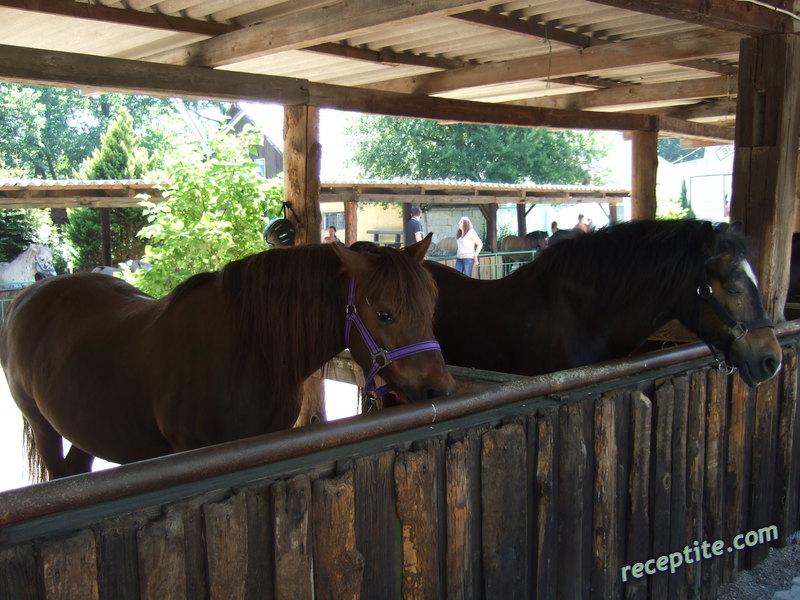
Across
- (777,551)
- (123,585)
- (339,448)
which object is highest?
(339,448)

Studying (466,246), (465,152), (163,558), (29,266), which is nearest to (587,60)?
(163,558)

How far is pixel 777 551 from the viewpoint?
11.8ft

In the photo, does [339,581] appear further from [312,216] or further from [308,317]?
[312,216]

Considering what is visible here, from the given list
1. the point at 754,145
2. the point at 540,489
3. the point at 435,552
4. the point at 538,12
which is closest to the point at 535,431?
the point at 540,489

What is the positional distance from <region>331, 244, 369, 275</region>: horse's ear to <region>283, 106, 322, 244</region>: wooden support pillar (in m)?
2.40

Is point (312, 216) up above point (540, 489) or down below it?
above

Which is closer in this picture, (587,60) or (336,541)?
(336,541)

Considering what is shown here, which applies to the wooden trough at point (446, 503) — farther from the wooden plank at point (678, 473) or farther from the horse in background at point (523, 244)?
the horse in background at point (523, 244)

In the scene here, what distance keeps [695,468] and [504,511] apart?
1206mm

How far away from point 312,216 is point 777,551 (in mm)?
3423

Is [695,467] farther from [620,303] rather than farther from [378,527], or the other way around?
[378,527]

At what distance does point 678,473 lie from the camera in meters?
2.83

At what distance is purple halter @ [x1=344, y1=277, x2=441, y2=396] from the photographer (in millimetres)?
2342

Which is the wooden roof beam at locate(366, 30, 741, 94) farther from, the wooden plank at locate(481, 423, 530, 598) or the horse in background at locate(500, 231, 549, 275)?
the horse in background at locate(500, 231, 549, 275)
